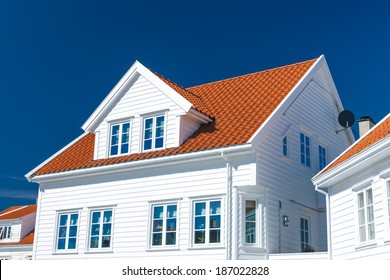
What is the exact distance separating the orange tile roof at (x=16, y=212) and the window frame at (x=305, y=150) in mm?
39829

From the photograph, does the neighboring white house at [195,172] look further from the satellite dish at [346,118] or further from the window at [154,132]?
the satellite dish at [346,118]

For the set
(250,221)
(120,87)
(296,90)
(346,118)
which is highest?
(120,87)

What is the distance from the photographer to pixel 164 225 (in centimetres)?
2081

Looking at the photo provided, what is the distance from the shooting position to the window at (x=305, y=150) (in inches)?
924

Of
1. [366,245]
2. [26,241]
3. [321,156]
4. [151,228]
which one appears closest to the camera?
[366,245]

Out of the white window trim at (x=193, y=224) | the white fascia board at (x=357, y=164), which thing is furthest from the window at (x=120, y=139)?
the white fascia board at (x=357, y=164)

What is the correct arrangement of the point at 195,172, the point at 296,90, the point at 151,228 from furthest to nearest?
the point at 296,90, the point at 151,228, the point at 195,172

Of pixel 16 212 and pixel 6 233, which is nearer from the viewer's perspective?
pixel 6 233

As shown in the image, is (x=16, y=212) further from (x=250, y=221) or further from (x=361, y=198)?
(x=361, y=198)

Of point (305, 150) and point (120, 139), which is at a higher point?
point (120, 139)

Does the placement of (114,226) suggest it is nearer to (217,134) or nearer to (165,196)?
(165,196)

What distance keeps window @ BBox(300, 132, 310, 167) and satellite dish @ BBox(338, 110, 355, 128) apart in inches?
108

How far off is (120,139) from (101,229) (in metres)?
4.01

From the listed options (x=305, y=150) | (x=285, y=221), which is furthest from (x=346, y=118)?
(x=285, y=221)
